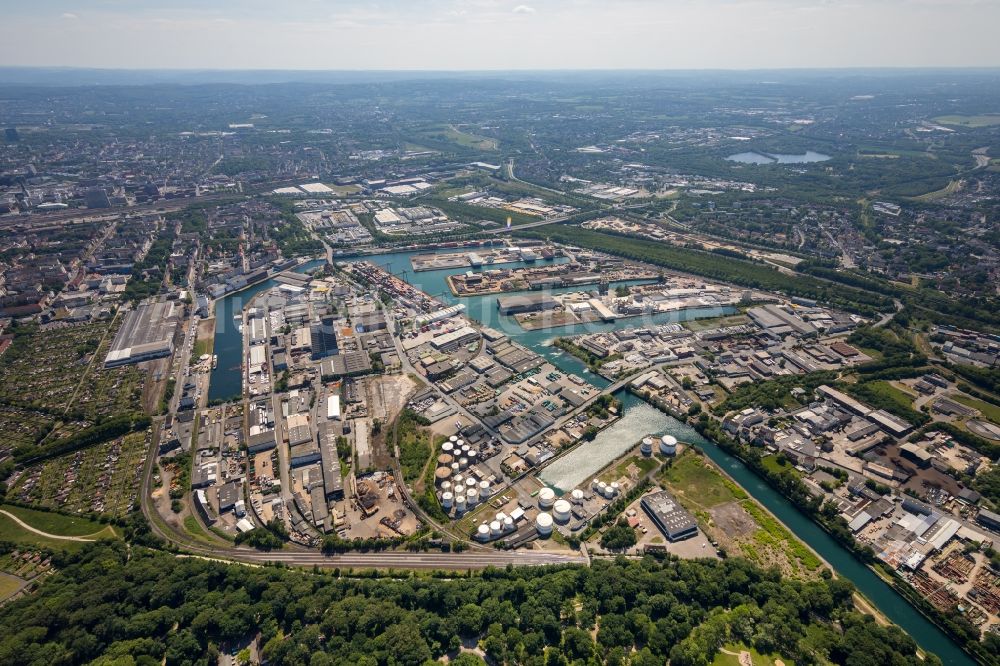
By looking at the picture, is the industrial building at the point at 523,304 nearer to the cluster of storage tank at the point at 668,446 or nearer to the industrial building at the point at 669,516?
the cluster of storage tank at the point at 668,446

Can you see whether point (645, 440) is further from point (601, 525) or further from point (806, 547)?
point (806, 547)

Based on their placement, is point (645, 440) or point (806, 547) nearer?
point (806, 547)

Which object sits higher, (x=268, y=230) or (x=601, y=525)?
(x=268, y=230)

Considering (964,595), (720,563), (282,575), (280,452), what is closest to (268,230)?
(280,452)

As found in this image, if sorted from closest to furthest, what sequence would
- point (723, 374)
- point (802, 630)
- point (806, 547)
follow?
point (802, 630) → point (806, 547) → point (723, 374)

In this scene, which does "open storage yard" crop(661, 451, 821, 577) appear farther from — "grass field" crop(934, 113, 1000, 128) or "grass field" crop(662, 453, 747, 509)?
"grass field" crop(934, 113, 1000, 128)

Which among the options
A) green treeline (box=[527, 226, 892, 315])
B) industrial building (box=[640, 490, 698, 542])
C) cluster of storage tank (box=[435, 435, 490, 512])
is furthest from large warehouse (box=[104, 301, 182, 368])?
green treeline (box=[527, 226, 892, 315])
